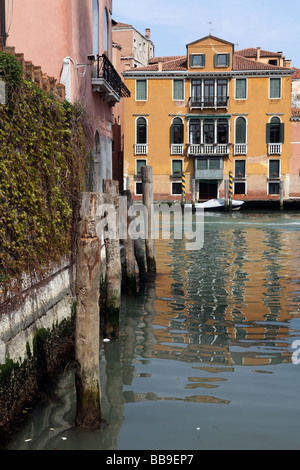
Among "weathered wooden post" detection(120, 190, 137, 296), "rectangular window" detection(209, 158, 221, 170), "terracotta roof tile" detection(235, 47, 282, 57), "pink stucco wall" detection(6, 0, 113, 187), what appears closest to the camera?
"pink stucco wall" detection(6, 0, 113, 187)

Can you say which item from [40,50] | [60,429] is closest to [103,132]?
[40,50]

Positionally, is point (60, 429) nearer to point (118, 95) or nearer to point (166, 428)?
point (166, 428)

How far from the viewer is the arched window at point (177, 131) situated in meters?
33.7

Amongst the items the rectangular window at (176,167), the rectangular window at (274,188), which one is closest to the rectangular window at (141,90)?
the rectangular window at (176,167)

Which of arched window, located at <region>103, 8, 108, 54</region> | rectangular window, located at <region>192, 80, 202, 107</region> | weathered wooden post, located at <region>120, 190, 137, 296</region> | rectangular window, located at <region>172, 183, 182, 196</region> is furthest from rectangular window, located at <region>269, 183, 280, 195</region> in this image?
weathered wooden post, located at <region>120, 190, 137, 296</region>

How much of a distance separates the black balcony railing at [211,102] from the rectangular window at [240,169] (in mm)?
3417

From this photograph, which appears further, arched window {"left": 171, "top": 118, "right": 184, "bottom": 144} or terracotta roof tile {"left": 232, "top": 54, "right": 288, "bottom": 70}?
arched window {"left": 171, "top": 118, "right": 184, "bottom": 144}

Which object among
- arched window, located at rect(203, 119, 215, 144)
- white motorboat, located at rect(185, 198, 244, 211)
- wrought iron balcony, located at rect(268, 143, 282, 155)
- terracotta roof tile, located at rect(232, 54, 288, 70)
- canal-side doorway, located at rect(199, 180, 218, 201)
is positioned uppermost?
terracotta roof tile, located at rect(232, 54, 288, 70)

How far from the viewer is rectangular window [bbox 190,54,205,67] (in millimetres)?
33062

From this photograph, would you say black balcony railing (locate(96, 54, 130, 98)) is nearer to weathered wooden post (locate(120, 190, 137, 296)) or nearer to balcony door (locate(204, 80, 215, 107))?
weathered wooden post (locate(120, 190, 137, 296))

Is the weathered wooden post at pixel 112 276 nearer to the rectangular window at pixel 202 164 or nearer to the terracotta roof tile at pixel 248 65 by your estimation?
the rectangular window at pixel 202 164

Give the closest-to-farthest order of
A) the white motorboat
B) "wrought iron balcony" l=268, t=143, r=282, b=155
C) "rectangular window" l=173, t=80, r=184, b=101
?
the white motorboat
"rectangular window" l=173, t=80, r=184, b=101
"wrought iron balcony" l=268, t=143, r=282, b=155

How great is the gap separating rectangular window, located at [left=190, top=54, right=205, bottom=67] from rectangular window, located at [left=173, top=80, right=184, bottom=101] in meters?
1.27

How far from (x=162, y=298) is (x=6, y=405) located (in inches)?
201
